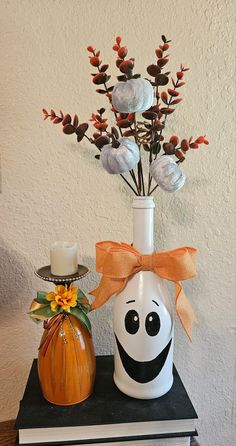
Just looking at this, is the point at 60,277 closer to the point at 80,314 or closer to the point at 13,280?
the point at 80,314

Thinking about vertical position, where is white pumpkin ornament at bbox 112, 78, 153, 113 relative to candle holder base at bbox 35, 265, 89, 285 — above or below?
above

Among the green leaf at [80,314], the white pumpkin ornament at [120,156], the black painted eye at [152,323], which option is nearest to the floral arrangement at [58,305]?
the green leaf at [80,314]

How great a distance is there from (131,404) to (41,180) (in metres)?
0.44

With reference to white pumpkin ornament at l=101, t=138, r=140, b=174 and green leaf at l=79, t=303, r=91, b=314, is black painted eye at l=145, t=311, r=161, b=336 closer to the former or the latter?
green leaf at l=79, t=303, r=91, b=314

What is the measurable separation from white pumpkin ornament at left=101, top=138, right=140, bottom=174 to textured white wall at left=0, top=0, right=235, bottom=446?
207 millimetres

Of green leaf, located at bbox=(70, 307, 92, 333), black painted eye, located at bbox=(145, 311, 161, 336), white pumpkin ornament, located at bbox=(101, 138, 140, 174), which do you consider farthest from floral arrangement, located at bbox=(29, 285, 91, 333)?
white pumpkin ornament, located at bbox=(101, 138, 140, 174)

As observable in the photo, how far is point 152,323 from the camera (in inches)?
22.2

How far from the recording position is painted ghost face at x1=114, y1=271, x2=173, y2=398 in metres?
0.57

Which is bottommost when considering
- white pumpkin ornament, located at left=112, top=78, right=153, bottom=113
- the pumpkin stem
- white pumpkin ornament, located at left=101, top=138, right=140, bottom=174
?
white pumpkin ornament, located at left=101, top=138, right=140, bottom=174

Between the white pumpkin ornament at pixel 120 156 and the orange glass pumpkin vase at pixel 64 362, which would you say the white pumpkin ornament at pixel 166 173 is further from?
the orange glass pumpkin vase at pixel 64 362

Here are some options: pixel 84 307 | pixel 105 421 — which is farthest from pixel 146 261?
pixel 105 421

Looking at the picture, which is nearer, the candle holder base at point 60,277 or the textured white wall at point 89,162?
the candle holder base at point 60,277

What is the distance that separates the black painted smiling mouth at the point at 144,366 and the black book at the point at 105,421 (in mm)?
44

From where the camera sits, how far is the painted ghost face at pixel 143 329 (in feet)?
1.86
